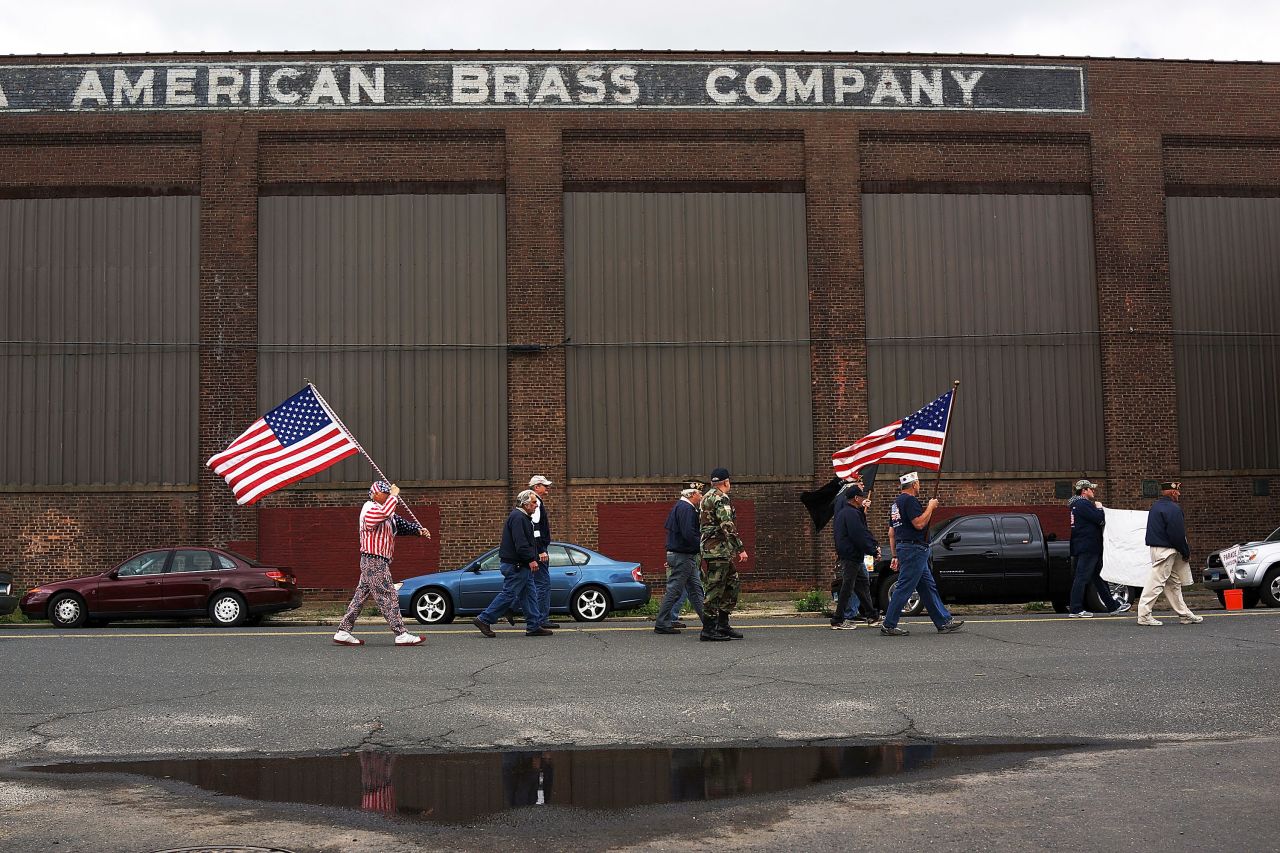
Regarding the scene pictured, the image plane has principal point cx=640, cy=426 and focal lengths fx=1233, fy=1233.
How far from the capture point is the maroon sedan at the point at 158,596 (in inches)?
733

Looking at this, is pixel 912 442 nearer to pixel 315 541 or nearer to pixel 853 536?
pixel 853 536

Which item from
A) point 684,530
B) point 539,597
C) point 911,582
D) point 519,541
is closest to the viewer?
point 911,582

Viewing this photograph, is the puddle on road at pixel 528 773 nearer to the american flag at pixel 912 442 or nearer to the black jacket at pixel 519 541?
the black jacket at pixel 519 541

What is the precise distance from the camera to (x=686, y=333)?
25.5 m

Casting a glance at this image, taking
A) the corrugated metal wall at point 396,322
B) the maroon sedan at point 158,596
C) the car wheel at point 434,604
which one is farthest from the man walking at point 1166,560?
the corrugated metal wall at point 396,322

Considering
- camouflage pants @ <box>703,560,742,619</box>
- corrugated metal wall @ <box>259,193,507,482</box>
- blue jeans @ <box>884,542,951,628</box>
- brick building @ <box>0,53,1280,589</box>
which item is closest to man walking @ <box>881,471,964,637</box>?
blue jeans @ <box>884,542,951,628</box>

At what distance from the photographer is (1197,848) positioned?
529 centimetres

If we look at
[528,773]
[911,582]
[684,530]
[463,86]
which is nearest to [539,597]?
[684,530]

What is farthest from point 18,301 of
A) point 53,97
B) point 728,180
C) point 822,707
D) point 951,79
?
point 822,707

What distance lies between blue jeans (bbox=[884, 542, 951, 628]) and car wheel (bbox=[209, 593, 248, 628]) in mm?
10151

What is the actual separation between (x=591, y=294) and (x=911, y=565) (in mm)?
13335

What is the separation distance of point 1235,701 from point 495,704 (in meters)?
5.41

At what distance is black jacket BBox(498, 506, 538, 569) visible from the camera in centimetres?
1402

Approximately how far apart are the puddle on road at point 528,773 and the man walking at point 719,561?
19.3 feet
